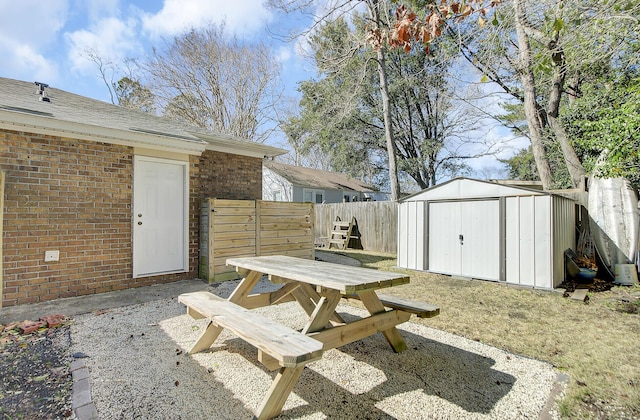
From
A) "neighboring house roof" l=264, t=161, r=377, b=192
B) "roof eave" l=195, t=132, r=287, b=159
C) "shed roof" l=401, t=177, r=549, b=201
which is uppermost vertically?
"neighboring house roof" l=264, t=161, r=377, b=192

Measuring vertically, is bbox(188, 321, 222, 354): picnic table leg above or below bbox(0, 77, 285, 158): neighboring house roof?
below

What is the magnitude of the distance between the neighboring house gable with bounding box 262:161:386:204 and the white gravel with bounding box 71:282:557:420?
1525 cm

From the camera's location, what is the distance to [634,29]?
4.43 meters

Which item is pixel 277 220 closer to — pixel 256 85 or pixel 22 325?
pixel 22 325

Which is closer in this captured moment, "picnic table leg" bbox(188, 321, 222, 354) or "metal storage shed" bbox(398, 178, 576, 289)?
"picnic table leg" bbox(188, 321, 222, 354)

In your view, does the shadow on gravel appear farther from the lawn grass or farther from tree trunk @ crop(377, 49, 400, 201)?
tree trunk @ crop(377, 49, 400, 201)

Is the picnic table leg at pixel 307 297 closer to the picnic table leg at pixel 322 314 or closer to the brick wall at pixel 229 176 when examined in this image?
the picnic table leg at pixel 322 314

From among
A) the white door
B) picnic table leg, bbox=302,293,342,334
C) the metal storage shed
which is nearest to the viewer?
picnic table leg, bbox=302,293,342,334

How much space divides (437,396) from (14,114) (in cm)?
615

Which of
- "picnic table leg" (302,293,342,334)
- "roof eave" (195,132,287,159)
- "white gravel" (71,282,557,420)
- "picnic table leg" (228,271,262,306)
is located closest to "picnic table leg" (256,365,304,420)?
"white gravel" (71,282,557,420)

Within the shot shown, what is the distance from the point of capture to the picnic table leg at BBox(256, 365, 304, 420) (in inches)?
78.5

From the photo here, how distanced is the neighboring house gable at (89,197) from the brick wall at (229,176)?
0.10 meters

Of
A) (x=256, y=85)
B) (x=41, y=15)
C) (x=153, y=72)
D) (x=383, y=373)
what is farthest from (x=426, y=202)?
(x=153, y=72)

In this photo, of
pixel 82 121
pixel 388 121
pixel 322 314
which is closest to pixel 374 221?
pixel 388 121
